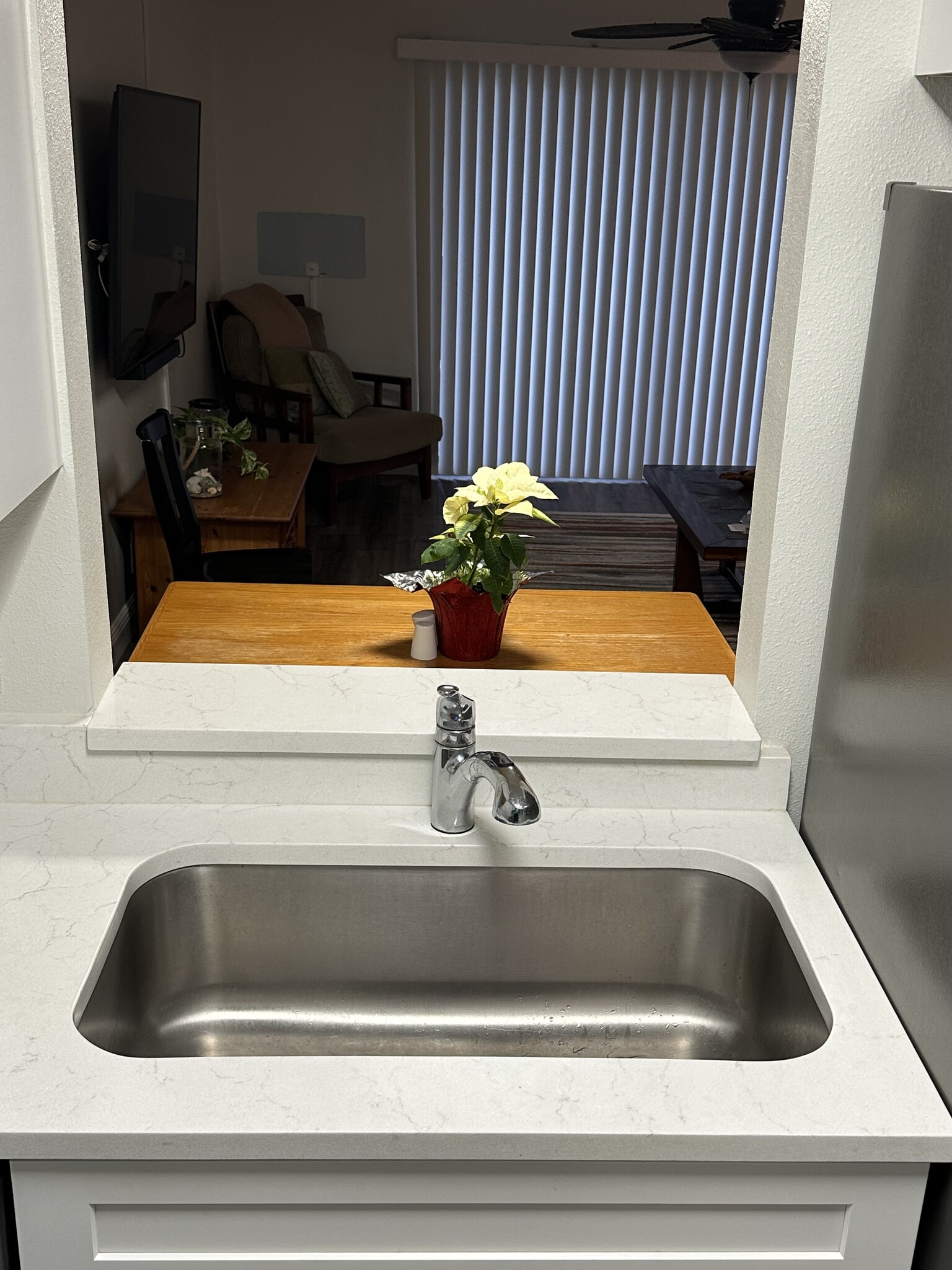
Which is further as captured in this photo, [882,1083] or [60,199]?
Answer: [60,199]

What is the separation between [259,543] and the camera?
4285 millimetres

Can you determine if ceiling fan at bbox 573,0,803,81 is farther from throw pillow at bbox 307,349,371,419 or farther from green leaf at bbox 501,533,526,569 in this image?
green leaf at bbox 501,533,526,569

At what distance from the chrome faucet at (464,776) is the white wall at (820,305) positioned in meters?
0.42

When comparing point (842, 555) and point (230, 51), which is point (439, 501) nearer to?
point (230, 51)

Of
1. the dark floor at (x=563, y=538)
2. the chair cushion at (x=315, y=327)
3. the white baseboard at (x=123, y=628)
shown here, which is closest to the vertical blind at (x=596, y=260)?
the dark floor at (x=563, y=538)

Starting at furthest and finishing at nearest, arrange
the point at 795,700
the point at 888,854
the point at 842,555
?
the point at 795,700 < the point at 842,555 < the point at 888,854

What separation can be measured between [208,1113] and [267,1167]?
0.26 feet

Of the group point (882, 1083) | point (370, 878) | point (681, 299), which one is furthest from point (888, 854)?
point (681, 299)

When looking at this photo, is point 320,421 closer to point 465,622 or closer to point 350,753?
point 465,622

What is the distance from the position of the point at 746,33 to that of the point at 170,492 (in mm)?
2750

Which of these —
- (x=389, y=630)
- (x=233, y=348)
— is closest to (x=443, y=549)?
(x=389, y=630)

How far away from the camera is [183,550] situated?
12.5 feet

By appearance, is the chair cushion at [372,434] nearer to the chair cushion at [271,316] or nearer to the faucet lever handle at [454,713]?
the chair cushion at [271,316]

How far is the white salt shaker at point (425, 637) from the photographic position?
180 centimetres
